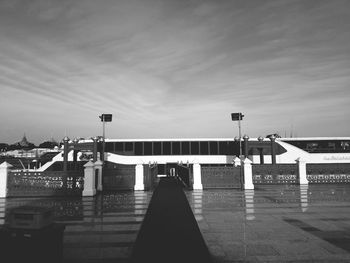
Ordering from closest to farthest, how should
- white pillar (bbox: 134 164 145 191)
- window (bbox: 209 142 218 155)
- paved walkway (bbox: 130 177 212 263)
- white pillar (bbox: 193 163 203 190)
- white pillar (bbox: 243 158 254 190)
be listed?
paved walkway (bbox: 130 177 212 263) < white pillar (bbox: 134 164 145 191) < white pillar (bbox: 243 158 254 190) < white pillar (bbox: 193 163 203 190) < window (bbox: 209 142 218 155)

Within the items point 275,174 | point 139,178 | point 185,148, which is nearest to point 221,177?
point 275,174

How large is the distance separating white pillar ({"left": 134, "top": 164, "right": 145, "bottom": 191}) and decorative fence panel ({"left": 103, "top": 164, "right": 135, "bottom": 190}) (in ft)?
0.93

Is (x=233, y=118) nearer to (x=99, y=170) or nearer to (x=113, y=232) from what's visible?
(x=99, y=170)

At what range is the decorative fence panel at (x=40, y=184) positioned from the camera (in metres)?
16.0

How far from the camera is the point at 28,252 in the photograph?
3.48 m

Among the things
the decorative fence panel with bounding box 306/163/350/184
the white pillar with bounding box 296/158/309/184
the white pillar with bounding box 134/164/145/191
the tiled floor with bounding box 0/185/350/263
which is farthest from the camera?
the decorative fence panel with bounding box 306/163/350/184

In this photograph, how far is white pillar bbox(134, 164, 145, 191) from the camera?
728 inches

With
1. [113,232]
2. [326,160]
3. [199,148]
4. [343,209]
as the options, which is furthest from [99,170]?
[326,160]

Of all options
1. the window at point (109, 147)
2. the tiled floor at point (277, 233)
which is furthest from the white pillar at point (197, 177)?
the window at point (109, 147)

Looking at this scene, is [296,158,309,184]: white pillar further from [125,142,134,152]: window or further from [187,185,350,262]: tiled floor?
[125,142,134,152]: window

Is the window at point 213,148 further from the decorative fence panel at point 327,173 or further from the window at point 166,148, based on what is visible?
the decorative fence panel at point 327,173

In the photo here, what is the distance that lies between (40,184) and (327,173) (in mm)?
22045

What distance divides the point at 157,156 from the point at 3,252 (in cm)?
2913

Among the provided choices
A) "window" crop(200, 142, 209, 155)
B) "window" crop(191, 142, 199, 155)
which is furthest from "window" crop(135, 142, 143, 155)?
"window" crop(200, 142, 209, 155)
